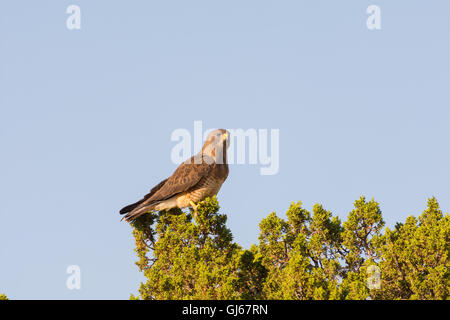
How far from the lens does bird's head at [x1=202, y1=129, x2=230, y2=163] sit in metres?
15.8

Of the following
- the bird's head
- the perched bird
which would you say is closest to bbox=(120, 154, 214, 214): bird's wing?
the perched bird

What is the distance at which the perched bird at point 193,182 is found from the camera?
14.7 meters

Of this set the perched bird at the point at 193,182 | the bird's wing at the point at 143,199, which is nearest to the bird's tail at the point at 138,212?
the perched bird at the point at 193,182

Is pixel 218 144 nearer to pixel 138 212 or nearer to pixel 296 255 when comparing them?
pixel 138 212

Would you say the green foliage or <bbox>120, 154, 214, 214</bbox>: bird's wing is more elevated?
<bbox>120, 154, 214, 214</bbox>: bird's wing

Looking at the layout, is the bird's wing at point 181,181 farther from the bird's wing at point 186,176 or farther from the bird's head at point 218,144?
the bird's head at point 218,144

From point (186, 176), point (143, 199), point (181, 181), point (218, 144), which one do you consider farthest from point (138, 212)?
point (218, 144)

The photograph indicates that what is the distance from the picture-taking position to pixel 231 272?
12828mm

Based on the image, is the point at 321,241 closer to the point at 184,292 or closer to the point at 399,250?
the point at 399,250

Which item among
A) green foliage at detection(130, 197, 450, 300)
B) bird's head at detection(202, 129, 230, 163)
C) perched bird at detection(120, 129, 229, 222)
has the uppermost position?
bird's head at detection(202, 129, 230, 163)

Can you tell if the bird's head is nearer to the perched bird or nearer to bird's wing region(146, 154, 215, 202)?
the perched bird

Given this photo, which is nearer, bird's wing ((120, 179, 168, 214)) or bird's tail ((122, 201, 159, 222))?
bird's tail ((122, 201, 159, 222))

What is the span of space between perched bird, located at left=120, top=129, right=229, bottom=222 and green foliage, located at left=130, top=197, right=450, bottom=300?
1.28 feet
